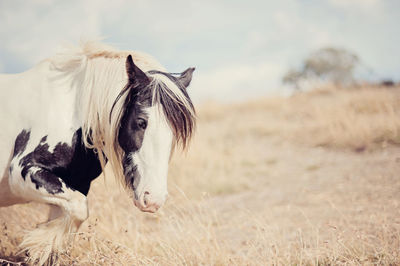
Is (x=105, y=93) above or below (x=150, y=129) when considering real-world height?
above

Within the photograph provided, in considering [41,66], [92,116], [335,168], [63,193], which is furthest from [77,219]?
[335,168]

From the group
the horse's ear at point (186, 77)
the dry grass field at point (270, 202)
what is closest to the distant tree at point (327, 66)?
the dry grass field at point (270, 202)

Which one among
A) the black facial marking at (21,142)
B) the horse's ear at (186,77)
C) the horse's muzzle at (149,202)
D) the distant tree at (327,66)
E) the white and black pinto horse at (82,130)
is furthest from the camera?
the distant tree at (327,66)

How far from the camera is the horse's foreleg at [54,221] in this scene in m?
1.90

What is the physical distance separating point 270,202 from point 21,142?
3351 mm

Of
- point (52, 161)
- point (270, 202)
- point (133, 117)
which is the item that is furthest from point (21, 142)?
point (270, 202)

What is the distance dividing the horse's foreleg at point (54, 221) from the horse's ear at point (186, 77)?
3.33ft

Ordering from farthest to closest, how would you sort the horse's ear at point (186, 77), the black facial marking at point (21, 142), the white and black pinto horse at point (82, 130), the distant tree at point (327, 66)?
the distant tree at point (327, 66) → the horse's ear at point (186, 77) → the black facial marking at point (21, 142) → the white and black pinto horse at point (82, 130)

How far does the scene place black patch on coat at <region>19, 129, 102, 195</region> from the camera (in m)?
1.95

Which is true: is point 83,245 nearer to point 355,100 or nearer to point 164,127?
point 164,127

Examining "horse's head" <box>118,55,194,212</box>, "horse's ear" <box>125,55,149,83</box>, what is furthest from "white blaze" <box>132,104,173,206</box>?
"horse's ear" <box>125,55,149,83</box>

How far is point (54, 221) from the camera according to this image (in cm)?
198

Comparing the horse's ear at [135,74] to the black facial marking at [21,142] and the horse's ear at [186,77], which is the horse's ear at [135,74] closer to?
the horse's ear at [186,77]

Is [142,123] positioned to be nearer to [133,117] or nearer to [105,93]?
[133,117]
